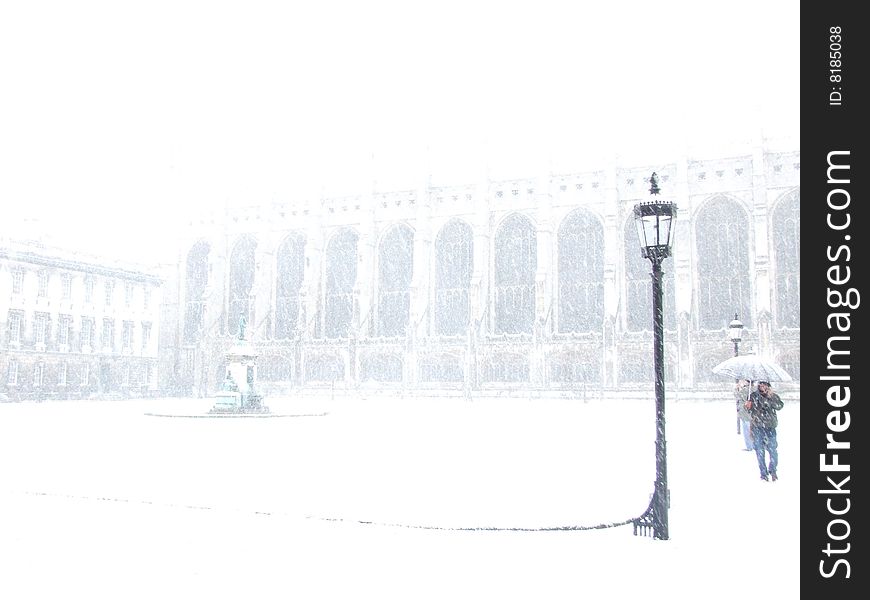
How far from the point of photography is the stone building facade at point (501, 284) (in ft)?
136

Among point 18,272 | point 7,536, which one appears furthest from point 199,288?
point 7,536

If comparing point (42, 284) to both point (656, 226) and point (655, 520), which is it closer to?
point (656, 226)

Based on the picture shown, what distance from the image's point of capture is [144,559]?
20.2ft

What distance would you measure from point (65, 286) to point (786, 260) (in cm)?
4421

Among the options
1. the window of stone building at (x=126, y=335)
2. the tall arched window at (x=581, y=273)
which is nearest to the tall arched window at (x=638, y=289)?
the tall arched window at (x=581, y=273)

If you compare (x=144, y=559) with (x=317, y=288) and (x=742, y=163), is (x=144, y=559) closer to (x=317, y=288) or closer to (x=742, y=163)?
(x=742, y=163)

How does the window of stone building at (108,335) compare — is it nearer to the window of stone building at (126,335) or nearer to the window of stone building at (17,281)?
the window of stone building at (126,335)

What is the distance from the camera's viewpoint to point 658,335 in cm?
768

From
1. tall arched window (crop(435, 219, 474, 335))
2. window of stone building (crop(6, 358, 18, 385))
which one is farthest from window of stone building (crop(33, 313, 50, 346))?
tall arched window (crop(435, 219, 474, 335))

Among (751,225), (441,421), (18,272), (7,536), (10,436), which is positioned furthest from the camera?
(18,272)

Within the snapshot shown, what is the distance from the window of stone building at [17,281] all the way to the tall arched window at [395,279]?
73.2 feet
